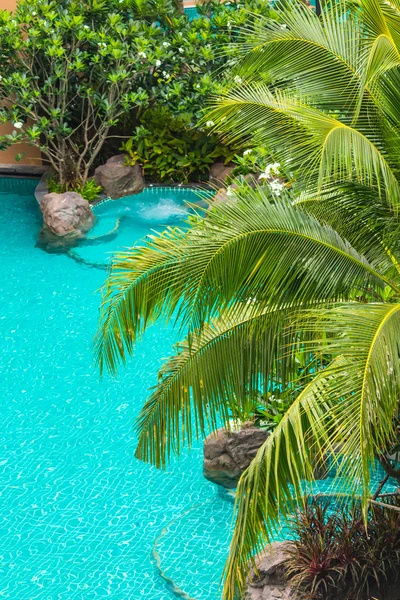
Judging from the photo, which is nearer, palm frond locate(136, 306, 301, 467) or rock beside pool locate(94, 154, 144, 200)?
palm frond locate(136, 306, 301, 467)

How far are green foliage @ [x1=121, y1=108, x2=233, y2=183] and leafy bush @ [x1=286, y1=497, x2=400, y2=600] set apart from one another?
858cm

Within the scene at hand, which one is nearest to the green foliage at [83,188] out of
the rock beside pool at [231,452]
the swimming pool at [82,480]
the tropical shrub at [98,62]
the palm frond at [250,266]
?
the tropical shrub at [98,62]

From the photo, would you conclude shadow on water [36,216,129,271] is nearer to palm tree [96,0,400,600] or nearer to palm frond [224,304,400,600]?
palm tree [96,0,400,600]

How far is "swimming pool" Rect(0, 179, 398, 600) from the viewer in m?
6.86

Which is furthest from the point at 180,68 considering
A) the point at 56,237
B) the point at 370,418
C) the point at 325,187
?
the point at 370,418

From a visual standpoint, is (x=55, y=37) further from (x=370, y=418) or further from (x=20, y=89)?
(x=370, y=418)

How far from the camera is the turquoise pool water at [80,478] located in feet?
22.5

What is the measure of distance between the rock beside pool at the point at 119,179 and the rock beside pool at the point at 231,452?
6.81 metres

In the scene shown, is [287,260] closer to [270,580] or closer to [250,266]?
[250,266]

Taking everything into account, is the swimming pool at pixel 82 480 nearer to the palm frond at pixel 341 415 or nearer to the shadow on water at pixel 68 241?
the shadow on water at pixel 68 241

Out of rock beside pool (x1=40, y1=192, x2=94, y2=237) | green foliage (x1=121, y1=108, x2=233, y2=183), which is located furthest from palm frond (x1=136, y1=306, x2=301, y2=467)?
green foliage (x1=121, y1=108, x2=233, y2=183)

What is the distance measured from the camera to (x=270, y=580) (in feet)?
19.9

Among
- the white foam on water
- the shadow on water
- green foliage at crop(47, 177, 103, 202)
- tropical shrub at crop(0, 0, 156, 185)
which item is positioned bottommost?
the shadow on water

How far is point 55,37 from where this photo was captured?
498 inches
